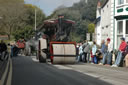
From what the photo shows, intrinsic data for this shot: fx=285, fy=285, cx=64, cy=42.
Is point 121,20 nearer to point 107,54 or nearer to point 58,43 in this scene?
point 107,54

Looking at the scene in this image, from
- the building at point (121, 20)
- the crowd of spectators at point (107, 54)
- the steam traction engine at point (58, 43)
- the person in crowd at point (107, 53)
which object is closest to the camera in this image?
the crowd of spectators at point (107, 54)

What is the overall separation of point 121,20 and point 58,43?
9756 millimetres

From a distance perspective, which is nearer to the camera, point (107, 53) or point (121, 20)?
point (107, 53)

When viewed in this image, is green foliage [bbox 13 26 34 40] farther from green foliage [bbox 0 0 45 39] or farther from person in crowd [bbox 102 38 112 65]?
person in crowd [bbox 102 38 112 65]

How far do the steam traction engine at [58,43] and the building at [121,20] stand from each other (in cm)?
769

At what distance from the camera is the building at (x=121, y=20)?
24.8 m

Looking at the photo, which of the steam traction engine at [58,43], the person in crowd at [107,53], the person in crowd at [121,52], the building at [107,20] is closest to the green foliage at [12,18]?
the building at [107,20]

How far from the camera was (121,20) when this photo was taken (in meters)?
25.3

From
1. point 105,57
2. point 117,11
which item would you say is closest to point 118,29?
point 117,11

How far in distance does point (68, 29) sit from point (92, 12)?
44929 millimetres

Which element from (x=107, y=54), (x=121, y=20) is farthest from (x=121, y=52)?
(x=121, y=20)

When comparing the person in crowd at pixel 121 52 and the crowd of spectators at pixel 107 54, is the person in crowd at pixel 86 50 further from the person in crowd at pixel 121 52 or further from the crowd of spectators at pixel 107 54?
the person in crowd at pixel 121 52

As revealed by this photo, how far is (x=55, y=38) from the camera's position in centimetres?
1828

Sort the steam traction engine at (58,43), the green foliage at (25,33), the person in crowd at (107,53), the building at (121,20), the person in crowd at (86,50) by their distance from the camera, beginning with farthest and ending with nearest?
the green foliage at (25,33), the building at (121,20), the person in crowd at (86,50), the person in crowd at (107,53), the steam traction engine at (58,43)
